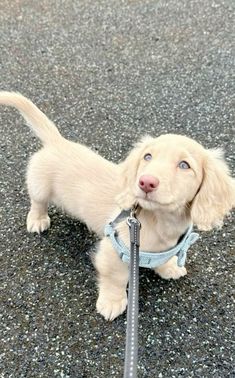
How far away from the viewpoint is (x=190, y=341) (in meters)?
1.66

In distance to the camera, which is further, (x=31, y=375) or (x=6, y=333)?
(x=6, y=333)

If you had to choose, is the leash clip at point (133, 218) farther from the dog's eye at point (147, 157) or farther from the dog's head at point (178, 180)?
the dog's eye at point (147, 157)

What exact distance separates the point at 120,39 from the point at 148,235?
231 cm

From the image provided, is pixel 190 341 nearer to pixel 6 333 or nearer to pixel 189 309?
pixel 189 309

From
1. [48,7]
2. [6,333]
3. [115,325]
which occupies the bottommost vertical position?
[6,333]

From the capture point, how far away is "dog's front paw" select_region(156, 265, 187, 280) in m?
1.83

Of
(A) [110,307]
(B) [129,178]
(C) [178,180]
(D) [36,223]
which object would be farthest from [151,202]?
(D) [36,223]

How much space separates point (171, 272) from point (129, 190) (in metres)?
0.53

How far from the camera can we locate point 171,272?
72.1 inches

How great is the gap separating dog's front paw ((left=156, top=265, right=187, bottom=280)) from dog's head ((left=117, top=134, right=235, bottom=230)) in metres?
0.47

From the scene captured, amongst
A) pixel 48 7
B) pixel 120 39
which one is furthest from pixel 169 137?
pixel 48 7

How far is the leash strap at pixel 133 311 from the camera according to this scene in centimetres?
105

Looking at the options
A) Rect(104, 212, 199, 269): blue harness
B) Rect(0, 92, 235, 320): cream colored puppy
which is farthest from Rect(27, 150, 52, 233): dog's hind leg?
Rect(104, 212, 199, 269): blue harness

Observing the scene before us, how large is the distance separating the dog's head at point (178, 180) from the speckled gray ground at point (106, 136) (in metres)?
0.51
